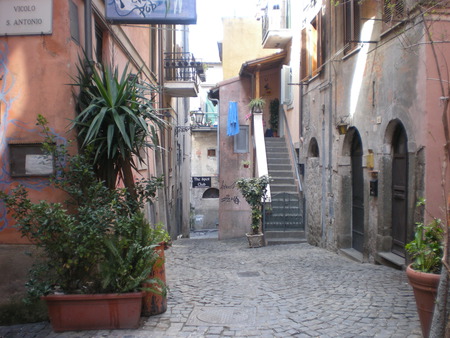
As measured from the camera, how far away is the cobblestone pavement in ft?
15.1

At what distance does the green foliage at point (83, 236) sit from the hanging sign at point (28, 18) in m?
1.29

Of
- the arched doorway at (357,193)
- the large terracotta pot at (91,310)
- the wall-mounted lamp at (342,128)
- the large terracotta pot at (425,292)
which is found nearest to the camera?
the large terracotta pot at (425,292)

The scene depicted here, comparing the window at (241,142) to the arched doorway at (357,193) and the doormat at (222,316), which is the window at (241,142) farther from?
the doormat at (222,316)

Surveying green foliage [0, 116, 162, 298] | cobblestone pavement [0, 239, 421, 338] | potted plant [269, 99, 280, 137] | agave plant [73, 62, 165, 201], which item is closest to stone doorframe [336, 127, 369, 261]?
cobblestone pavement [0, 239, 421, 338]

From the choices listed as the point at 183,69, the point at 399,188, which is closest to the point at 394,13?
the point at 399,188

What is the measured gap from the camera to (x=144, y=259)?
190 inches

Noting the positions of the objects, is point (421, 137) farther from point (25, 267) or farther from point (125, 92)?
point (25, 267)

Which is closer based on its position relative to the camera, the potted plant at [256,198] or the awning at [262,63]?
the potted plant at [256,198]

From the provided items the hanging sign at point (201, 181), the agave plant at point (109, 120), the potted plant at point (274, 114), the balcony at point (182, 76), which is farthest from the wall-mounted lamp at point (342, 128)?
the hanging sign at point (201, 181)

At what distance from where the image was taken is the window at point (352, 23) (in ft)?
28.8

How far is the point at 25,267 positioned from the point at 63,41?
2742 millimetres

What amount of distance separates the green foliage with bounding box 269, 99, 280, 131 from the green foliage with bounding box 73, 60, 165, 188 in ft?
43.2

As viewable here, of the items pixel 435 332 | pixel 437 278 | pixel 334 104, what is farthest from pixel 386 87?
pixel 435 332

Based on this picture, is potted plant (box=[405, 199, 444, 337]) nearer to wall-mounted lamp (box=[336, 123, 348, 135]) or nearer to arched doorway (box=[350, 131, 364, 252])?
arched doorway (box=[350, 131, 364, 252])
